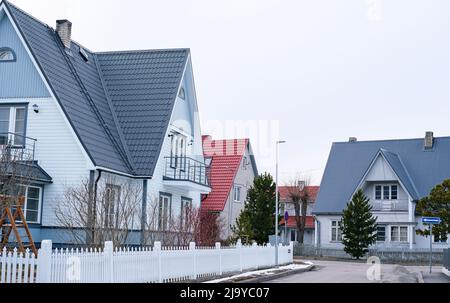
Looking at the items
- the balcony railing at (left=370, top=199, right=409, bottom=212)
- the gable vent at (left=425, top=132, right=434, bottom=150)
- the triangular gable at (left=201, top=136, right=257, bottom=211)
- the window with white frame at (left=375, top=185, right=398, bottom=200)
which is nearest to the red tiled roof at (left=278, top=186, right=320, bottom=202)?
the gable vent at (left=425, top=132, right=434, bottom=150)

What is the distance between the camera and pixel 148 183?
28328 millimetres

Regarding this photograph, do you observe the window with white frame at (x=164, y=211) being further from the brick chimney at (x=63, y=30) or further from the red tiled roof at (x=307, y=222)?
the red tiled roof at (x=307, y=222)

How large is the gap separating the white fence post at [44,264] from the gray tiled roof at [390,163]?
39251 millimetres

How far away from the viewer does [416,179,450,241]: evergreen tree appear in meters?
41.9

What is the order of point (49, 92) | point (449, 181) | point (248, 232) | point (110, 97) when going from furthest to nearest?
point (449, 181) → point (248, 232) → point (110, 97) → point (49, 92)

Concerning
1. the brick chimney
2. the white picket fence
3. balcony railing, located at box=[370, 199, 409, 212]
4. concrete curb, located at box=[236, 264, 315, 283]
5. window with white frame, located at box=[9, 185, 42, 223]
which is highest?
the brick chimney

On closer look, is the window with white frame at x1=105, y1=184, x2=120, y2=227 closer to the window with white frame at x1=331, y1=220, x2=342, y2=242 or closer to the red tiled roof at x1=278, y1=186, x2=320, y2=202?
the window with white frame at x1=331, y1=220, x2=342, y2=242

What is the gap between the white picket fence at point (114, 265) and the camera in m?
14.7

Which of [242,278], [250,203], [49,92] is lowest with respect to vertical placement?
[242,278]

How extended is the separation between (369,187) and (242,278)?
1232 inches

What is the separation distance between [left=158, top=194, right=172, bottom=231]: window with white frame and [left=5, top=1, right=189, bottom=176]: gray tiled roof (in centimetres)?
188

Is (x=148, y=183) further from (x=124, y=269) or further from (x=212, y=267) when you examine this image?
(x=124, y=269)

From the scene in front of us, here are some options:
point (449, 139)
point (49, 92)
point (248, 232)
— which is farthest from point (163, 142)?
point (449, 139)
